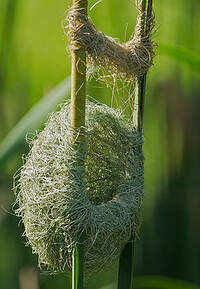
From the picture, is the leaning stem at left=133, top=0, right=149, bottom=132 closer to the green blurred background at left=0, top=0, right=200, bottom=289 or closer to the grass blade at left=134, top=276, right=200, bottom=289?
the grass blade at left=134, top=276, right=200, bottom=289

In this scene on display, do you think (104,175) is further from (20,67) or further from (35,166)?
(20,67)

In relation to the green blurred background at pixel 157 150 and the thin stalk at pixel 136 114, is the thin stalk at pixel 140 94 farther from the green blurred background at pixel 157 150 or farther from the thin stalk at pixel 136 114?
the green blurred background at pixel 157 150

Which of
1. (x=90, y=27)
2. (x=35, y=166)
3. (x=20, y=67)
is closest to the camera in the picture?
(x=90, y=27)

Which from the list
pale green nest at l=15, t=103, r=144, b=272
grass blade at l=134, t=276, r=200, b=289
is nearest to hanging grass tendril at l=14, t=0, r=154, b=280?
pale green nest at l=15, t=103, r=144, b=272

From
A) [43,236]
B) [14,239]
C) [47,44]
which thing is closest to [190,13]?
[47,44]

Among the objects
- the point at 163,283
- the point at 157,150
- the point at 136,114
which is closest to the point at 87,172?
the point at 136,114
